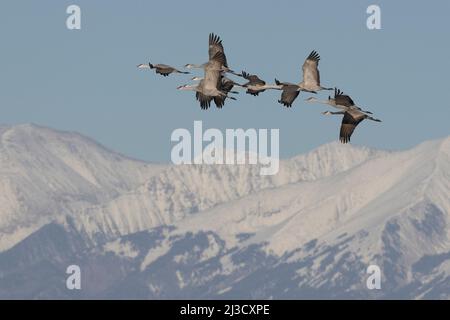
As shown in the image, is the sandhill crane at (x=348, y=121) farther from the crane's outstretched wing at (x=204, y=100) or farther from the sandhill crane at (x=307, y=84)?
the crane's outstretched wing at (x=204, y=100)

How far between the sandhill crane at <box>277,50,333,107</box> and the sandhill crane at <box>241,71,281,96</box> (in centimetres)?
57

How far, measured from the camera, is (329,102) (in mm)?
72438

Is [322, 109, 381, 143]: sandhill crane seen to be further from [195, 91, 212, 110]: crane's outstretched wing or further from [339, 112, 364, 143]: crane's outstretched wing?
[195, 91, 212, 110]: crane's outstretched wing

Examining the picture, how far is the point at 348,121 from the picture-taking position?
7169cm

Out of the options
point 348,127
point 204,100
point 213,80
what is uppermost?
point 213,80

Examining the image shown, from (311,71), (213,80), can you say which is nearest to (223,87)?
(213,80)

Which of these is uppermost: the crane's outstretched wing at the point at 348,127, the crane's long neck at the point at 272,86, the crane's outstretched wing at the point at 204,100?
the crane's long neck at the point at 272,86

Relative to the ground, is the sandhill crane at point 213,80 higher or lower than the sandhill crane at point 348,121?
higher

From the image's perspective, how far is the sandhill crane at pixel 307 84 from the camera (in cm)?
7106

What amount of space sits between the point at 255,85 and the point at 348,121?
13.6 feet

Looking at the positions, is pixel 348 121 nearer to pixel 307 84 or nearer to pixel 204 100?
pixel 307 84

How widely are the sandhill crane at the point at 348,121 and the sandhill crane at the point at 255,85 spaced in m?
2.70
